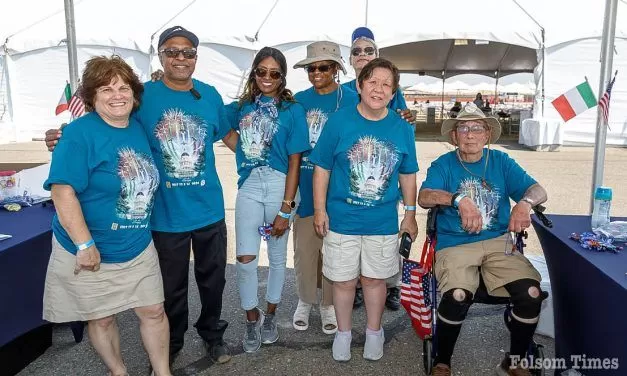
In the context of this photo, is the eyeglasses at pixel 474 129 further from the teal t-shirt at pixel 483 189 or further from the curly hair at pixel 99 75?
the curly hair at pixel 99 75

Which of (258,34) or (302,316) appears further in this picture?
(258,34)

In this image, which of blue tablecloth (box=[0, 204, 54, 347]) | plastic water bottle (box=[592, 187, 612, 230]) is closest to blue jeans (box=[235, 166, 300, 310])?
blue tablecloth (box=[0, 204, 54, 347])

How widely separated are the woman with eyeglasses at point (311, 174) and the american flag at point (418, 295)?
1.75 ft

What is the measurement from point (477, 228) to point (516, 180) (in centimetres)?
41

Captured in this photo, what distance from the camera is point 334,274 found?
9.36 ft

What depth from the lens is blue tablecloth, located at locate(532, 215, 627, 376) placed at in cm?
202

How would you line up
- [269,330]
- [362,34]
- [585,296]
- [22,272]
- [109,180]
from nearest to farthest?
[109,180] < [585,296] < [22,272] < [269,330] < [362,34]

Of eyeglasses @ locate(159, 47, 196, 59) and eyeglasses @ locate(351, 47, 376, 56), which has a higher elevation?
eyeglasses @ locate(351, 47, 376, 56)

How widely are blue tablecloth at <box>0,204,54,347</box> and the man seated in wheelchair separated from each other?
79.1 inches

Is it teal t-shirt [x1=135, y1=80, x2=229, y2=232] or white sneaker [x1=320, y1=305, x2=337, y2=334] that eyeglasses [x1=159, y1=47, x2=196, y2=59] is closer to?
teal t-shirt [x1=135, y1=80, x2=229, y2=232]

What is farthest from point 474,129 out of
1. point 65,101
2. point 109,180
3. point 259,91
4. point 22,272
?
point 65,101

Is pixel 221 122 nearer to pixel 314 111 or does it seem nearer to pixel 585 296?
pixel 314 111

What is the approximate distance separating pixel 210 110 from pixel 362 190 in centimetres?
88

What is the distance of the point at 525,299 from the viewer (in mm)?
2512
